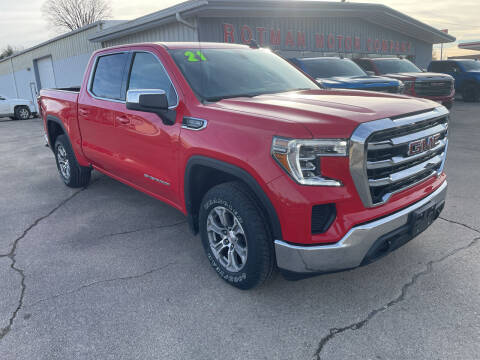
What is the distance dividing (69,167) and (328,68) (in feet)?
22.0

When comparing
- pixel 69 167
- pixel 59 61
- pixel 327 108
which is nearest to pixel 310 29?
pixel 69 167

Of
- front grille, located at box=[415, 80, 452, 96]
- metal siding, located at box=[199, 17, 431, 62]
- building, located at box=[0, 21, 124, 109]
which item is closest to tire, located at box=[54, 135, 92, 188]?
metal siding, located at box=[199, 17, 431, 62]

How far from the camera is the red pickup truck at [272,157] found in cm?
237

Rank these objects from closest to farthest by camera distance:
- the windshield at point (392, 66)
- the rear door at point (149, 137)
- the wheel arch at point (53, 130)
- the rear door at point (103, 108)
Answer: the rear door at point (149, 137), the rear door at point (103, 108), the wheel arch at point (53, 130), the windshield at point (392, 66)

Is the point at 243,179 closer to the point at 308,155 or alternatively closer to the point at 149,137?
the point at 308,155

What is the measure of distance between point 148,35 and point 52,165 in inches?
335

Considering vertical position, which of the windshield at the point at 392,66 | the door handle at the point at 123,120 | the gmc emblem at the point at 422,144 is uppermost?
the door handle at the point at 123,120

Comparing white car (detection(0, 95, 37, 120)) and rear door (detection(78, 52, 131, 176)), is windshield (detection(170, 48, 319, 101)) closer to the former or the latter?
rear door (detection(78, 52, 131, 176))

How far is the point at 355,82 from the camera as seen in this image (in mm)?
8539

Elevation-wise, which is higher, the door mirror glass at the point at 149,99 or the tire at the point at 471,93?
the door mirror glass at the point at 149,99

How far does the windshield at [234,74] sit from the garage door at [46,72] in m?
23.8

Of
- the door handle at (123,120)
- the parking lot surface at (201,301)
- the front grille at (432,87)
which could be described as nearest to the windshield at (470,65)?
the front grille at (432,87)

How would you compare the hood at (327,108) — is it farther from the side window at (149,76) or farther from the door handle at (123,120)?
the door handle at (123,120)

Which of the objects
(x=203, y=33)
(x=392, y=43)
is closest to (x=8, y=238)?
(x=203, y=33)
